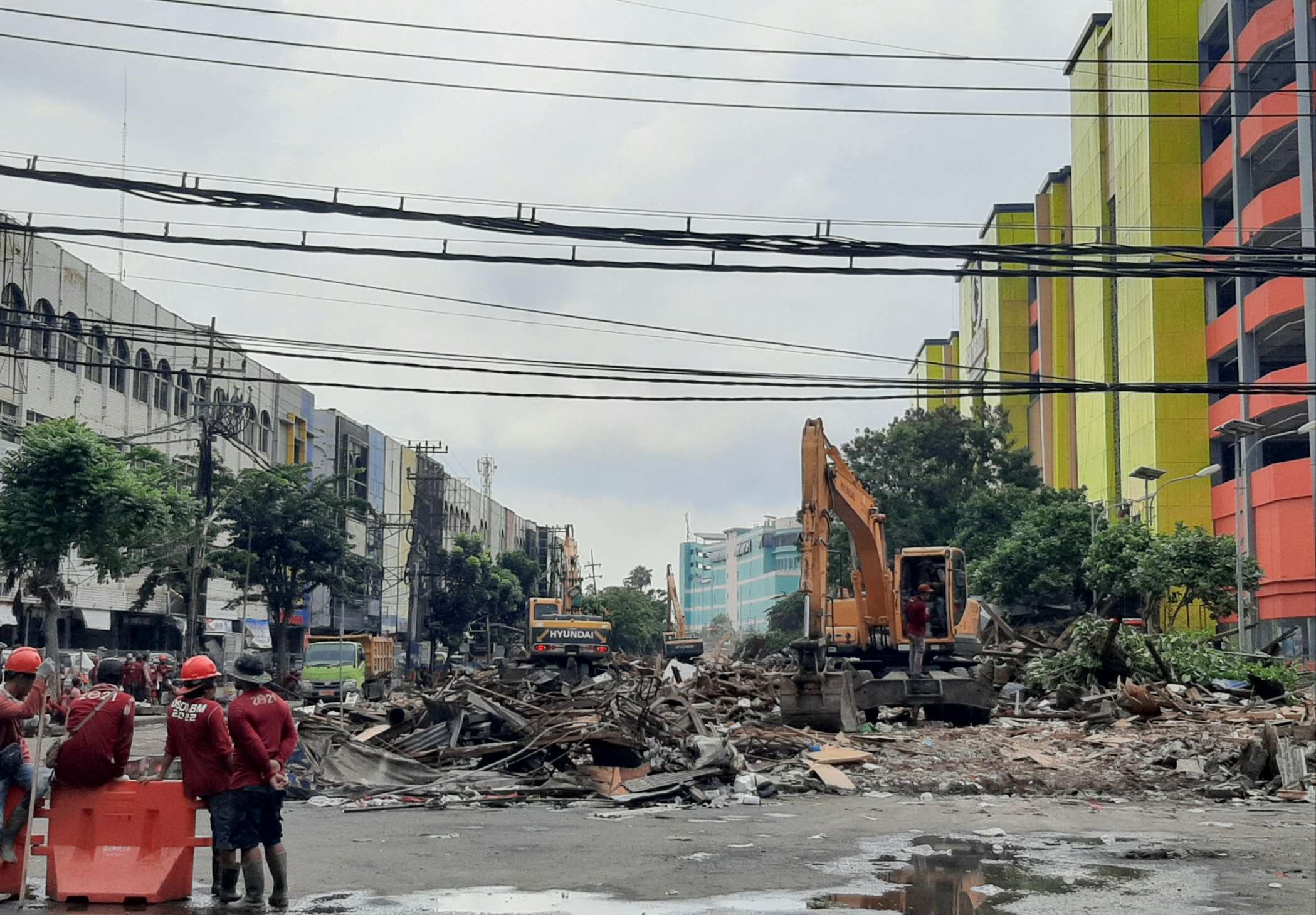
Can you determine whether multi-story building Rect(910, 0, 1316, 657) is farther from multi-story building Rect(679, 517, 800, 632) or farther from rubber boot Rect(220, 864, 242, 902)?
multi-story building Rect(679, 517, 800, 632)

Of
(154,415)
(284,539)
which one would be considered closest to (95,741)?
(284,539)

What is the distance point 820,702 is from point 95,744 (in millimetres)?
13481

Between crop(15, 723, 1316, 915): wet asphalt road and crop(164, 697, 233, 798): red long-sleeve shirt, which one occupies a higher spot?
crop(164, 697, 233, 798): red long-sleeve shirt

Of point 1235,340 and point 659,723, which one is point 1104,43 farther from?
point 659,723

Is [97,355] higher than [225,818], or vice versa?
[97,355]

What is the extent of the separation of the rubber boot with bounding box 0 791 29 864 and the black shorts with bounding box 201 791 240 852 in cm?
140

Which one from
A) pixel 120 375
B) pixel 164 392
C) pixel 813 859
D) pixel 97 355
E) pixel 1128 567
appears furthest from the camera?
pixel 164 392

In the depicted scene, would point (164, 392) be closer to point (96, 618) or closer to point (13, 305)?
point (96, 618)

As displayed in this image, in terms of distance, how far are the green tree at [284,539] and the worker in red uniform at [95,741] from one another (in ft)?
123

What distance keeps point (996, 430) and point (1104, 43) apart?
17708 mm

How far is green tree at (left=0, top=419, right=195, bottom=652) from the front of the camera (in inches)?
1222

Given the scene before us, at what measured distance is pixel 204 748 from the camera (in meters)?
9.18

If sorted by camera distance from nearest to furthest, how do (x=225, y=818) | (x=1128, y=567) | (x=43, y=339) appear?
(x=225, y=818) → (x=43, y=339) → (x=1128, y=567)

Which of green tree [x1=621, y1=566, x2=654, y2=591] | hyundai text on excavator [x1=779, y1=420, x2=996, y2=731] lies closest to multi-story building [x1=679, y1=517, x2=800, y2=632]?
green tree [x1=621, y1=566, x2=654, y2=591]
